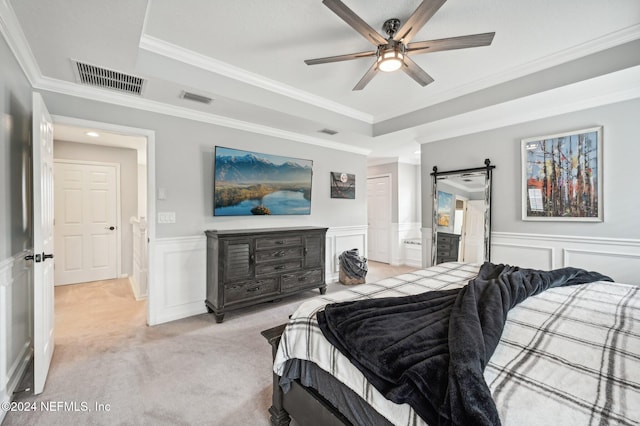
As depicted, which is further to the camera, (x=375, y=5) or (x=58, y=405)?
(x=375, y=5)

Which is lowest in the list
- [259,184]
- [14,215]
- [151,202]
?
[14,215]

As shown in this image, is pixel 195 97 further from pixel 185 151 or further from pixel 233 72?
pixel 185 151

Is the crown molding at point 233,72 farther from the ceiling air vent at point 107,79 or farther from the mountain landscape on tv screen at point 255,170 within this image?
the mountain landscape on tv screen at point 255,170

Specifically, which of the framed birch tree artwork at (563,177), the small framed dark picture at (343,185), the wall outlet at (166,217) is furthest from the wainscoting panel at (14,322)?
the framed birch tree artwork at (563,177)

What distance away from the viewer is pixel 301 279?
12.5 feet

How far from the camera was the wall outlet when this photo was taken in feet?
10.3

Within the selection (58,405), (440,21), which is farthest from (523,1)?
(58,405)

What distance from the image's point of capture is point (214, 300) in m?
3.20

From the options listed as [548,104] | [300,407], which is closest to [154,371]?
[300,407]

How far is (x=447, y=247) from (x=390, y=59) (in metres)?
2.95

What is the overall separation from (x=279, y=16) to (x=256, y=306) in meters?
3.10

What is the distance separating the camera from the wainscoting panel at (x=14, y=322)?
1731 mm

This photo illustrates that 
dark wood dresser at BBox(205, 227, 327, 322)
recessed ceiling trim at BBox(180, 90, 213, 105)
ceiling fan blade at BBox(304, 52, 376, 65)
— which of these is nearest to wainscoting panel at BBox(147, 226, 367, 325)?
dark wood dresser at BBox(205, 227, 327, 322)

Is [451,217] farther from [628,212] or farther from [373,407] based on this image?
[373,407]
